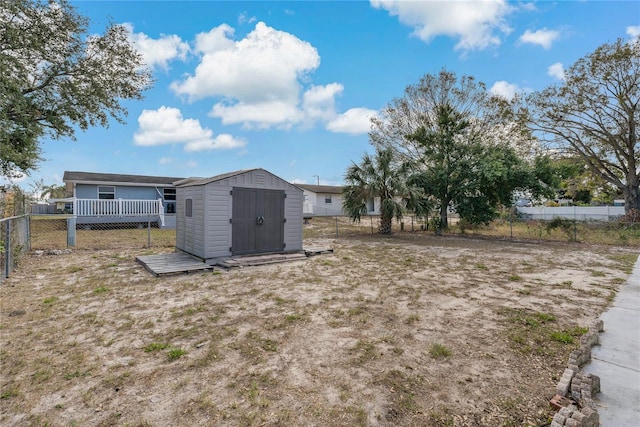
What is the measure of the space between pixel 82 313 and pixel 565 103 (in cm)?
2311

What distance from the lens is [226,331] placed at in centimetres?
359

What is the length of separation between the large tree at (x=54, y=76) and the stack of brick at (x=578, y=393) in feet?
38.9

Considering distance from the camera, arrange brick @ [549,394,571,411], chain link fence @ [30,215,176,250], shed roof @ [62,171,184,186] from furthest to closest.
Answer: shed roof @ [62,171,184,186] < chain link fence @ [30,215,176,250] < brick @ [549,394,571,411]

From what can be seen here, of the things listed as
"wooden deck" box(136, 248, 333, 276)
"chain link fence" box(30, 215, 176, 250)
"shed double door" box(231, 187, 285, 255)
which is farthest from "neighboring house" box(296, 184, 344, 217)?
"wooden deck" box(136, 248, 333, 276)

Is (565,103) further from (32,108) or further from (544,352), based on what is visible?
(32,108)

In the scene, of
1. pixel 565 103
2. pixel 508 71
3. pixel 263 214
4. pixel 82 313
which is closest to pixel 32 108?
pixel 263 214

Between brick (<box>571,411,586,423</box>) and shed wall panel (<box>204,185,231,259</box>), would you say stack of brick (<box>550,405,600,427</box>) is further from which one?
shed wall panel (<box>204,185,231,259</box>)

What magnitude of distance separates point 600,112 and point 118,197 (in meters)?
28.4

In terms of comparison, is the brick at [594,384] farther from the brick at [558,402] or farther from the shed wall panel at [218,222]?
the shed wall panel at [218,222]

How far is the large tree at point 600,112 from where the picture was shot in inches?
613

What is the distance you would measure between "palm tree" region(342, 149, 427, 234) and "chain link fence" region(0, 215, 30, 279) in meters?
11.0

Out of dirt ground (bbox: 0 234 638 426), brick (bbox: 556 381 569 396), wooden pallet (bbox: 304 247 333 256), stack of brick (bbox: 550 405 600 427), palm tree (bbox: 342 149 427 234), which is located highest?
palm tree (bbox: 342 149 427 234)

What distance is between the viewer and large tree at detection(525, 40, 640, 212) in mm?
15570

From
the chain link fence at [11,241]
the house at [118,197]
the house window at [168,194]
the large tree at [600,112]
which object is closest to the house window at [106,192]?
the house at [118,197]
